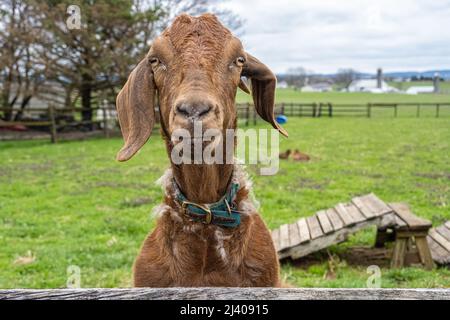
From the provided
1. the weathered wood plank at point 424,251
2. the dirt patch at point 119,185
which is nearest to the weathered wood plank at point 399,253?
the weathered wood plank at point 424,251

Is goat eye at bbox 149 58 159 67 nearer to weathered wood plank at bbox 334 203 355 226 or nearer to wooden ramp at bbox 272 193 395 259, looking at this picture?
wooden ramp at bbox 272 193 395 259

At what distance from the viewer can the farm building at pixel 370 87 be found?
258ft

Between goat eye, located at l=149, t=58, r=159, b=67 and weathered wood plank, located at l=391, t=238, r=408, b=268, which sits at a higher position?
goat eye, located at l=149, t=58, r=159, b=67

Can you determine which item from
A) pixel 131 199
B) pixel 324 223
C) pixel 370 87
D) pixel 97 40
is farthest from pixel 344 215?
pixel 370 87

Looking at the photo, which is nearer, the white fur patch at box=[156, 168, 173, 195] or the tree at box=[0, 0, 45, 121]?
the white fur patch at box=[156, 168, 173, 195]

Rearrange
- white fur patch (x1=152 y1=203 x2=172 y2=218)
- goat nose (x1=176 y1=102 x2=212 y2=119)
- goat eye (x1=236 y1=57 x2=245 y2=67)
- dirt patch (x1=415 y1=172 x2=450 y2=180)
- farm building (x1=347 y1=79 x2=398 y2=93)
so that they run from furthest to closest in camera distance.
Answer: farm building (x1=347 y1=79 x2=398 y2=93), dirt patch (x1=415 y1=172 x2=450 y2=180), white fur patch (x1=152 y1=203 x2=172 y2=218), goat eye (x1=236 y1=57 x2=245 y2=67), goat nose (x1=176 y1=102 x2=212 y2=119)

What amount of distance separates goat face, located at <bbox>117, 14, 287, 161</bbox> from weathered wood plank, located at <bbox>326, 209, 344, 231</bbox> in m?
3.41

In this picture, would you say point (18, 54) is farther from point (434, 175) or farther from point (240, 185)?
point (240, 185)

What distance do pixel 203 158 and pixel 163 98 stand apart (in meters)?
0.39

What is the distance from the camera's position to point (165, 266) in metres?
2.72

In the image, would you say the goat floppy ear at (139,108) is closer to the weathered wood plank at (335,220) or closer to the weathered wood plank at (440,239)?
the weathered wood plank at (335,220)

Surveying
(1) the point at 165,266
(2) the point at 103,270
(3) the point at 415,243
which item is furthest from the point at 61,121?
(1) the point at 165,266

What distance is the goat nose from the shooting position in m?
2.06

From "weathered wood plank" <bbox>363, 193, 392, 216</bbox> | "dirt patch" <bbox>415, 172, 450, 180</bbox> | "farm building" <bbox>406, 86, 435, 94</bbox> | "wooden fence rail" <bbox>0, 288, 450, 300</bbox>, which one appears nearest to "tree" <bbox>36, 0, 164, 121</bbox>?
"dirt patch" <bbox>415, 172, 450, 180</bbox>
